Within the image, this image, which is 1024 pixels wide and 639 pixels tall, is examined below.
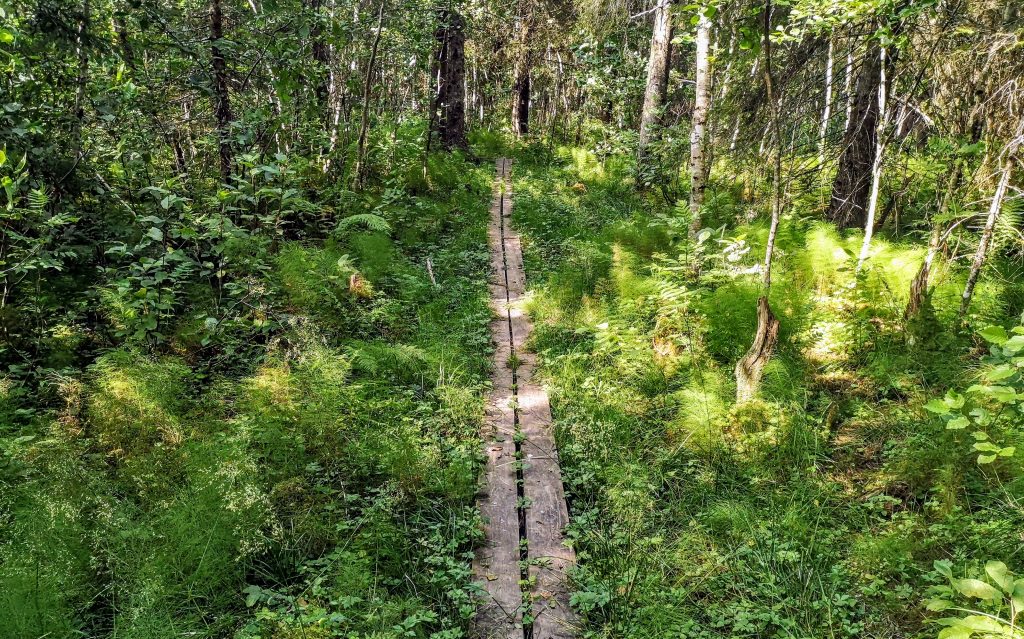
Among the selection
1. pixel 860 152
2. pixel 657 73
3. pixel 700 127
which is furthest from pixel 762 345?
pixel 657 73

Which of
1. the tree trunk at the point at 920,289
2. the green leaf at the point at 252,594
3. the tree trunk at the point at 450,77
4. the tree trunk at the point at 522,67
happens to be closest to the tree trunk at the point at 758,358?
the tree trunk at the point at 920,289

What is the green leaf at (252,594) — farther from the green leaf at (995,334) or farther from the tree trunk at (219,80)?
the tree trunk at (219,80)

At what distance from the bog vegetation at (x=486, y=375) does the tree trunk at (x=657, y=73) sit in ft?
13.1

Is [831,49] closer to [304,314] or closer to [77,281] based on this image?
[304,314]

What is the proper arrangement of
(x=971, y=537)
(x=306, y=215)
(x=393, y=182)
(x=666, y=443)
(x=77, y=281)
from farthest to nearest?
(x=393, y=182)
(x=306, y=215)
(x=77, y=281)
(x=666, y=443)
(x=971, y=537)

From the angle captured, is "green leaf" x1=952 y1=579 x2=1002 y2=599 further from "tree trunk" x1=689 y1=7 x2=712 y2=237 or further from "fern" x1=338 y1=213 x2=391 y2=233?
"fern" x1=338 y1=213 x2=391 y2=233

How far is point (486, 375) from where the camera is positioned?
19.9ft

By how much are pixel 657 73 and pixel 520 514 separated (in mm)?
10922

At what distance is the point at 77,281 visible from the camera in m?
5.89

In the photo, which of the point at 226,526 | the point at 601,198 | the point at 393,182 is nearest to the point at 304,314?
the point at 226,526

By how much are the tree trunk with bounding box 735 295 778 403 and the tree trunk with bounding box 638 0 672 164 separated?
8413 mm

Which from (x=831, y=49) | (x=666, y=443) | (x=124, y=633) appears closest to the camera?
(x=124, y=633)

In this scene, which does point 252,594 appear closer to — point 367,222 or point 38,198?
point 38,198

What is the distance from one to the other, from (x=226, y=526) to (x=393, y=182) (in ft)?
28.1
